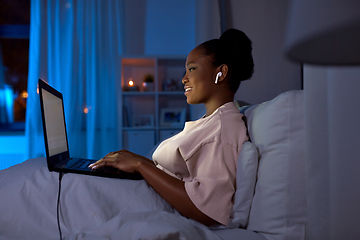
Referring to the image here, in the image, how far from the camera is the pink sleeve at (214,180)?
2.35ft

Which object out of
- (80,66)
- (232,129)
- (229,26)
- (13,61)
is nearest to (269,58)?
(229,26)

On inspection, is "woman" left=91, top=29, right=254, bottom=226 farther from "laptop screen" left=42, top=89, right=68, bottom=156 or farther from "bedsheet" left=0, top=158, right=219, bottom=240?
"laptop screen" left=42, top=89, right=68, bottom=156

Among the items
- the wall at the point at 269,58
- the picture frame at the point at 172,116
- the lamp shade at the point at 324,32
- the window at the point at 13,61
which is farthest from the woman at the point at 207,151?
the window at the point at 13,61

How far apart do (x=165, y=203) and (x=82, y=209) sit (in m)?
0.23

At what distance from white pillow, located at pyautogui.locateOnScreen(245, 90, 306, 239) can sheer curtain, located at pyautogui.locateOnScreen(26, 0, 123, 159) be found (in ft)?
8.59

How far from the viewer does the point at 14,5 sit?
11.2 feet

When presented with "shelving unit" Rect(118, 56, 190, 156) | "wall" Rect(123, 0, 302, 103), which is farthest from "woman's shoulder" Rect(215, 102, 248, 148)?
"shelving unit" Rect(118, 56, 190, 156)

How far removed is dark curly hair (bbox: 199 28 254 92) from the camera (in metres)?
1.09

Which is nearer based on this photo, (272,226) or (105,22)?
(272,226)

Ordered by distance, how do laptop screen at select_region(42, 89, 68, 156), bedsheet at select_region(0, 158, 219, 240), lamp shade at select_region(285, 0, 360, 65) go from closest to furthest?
lamp shade at select_region(285, 0, 360, 65), bedsheet at select_region(0, 158, 219, 240), laptop screen at select_region(42, 89, 68, 156)

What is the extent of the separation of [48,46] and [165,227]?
3.18 m

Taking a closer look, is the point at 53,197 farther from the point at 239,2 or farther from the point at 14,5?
the point at 14,5

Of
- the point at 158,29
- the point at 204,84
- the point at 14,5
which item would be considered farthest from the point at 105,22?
the point at 204,84

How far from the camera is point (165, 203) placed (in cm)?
77
